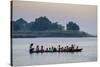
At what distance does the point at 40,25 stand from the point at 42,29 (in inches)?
2.3

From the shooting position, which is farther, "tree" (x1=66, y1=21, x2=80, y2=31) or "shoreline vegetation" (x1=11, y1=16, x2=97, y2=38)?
"tree" (x1=66, y1=21, x2=80, y2=31)

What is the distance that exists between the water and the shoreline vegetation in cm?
6

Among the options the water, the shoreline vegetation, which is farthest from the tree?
the water

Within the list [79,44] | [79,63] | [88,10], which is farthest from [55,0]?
[79,63]

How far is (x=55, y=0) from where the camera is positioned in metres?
2.62

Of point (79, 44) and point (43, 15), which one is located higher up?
point (43, 15)

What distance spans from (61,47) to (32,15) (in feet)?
1.90

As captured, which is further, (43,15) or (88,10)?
(88,10)

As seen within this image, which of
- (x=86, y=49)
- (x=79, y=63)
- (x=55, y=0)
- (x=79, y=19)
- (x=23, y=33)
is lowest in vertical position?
(x=79, y=63)

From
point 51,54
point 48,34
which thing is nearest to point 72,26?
point 48,34

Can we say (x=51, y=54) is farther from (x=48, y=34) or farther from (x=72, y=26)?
(x=72, y=26)

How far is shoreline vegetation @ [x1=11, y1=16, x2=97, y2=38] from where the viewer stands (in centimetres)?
244

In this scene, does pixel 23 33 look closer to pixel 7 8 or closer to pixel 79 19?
pixel 7 8

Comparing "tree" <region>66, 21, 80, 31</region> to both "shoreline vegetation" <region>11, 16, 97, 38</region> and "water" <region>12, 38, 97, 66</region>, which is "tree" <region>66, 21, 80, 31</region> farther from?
"water" <region>12, 38, 97, 66</region>
